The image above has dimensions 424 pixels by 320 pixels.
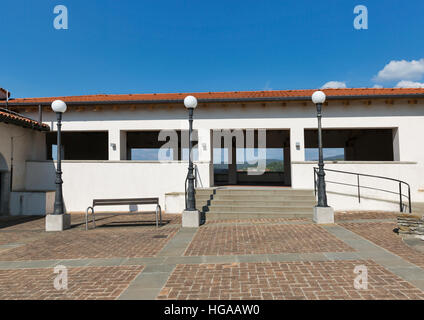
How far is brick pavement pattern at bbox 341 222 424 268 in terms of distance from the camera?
15.6 ft

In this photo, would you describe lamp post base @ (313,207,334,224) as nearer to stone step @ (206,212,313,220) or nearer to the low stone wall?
stone step @ (206,212,313,220)

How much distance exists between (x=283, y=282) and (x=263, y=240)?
2.36 m

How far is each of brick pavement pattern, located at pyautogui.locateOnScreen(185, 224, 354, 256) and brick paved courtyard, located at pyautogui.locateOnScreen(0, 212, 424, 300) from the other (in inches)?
0.9

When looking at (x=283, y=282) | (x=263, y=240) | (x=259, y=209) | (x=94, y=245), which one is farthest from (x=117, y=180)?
(x=283, y=282)

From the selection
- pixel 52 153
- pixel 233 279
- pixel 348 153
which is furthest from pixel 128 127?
pixel 348 153

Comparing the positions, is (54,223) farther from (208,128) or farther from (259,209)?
(208,128)

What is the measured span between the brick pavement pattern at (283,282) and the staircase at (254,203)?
445 centimetres

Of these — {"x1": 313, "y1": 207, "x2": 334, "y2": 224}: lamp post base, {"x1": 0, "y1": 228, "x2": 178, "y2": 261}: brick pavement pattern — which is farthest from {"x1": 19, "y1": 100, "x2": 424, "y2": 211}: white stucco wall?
{"x1": 0, "y1": 228, "x2": 178, "y2": 261}: brick pavement pattern

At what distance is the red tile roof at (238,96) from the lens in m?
10.9

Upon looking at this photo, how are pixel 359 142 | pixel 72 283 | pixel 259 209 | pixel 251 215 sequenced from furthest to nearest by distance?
pixel 359 142, pixel 259 209, pixel 251 215, pixel 72 283

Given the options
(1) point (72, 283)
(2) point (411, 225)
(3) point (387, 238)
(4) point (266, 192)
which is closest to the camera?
(1) point (72, 283)

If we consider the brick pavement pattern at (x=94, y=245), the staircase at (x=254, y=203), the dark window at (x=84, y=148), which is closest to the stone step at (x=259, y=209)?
the staircase at (x=254, y=203)

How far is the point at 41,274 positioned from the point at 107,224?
4375mm

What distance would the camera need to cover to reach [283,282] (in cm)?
372
